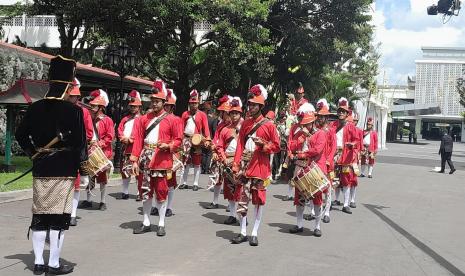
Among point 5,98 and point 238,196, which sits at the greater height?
point 5,98

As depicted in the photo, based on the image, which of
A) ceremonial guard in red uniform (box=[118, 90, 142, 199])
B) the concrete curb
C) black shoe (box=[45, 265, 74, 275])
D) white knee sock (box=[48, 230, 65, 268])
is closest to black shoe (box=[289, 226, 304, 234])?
ceremonial guard in red uniform (box=[118, 90, 142, 199])

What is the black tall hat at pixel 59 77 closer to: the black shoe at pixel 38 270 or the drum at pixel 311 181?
the black shoe at pixel 38 270

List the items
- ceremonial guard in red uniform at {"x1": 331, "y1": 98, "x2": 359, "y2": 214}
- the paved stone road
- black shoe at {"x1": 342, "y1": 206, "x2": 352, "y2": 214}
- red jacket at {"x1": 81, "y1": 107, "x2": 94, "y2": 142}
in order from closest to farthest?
the paved stone road < red jacket at {"x1": 81, "y1": 107, "x2": 94, "y2": 142} < ceremonial guard in red uniform at {"x1": 331, "y1": 98, "x2": 359, "y2": 214} < black shoe at {"x1": 342, "y1": 206, "x2": 352, "y2": 214}

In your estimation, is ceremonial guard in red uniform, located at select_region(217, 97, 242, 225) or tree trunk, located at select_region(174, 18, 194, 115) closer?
ceremonial guard in red uniform, located at select_region(217, 97, 242, 225)

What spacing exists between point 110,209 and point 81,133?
15.1 ft

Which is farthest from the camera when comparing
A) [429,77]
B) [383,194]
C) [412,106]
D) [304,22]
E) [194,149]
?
[429,77]

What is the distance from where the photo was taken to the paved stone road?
21.3 feet

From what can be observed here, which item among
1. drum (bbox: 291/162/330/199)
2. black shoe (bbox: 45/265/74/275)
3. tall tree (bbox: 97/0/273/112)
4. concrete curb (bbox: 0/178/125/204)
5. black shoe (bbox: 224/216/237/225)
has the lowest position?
black shoe (bbox: 224/216/237/225)

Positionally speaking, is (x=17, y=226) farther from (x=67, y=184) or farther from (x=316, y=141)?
(x=316, y=141)

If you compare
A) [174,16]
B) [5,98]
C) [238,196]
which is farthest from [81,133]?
[174,16]

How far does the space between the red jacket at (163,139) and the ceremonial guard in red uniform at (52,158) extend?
6.83 feet

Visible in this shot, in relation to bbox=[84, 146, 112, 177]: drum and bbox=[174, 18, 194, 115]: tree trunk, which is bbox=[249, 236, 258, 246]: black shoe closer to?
bbox=[84, 146, 112, 177]: drum

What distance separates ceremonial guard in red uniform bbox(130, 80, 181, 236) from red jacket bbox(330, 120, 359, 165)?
13.9ft

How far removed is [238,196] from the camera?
27.3 ft
